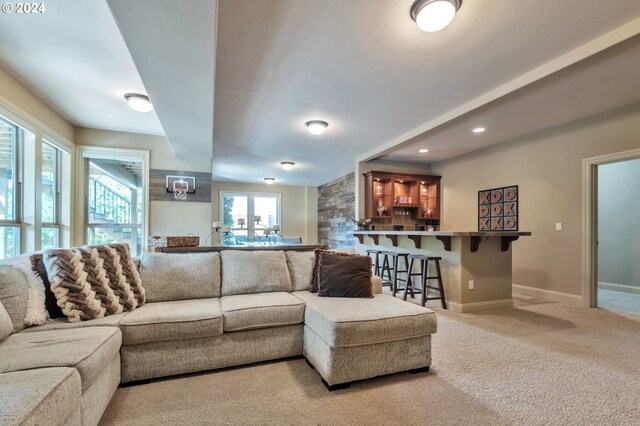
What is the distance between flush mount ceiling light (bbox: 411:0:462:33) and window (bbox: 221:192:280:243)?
25.0ft

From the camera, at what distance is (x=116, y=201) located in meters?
4.75

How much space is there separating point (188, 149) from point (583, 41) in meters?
4.52

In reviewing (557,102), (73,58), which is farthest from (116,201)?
(557,102)

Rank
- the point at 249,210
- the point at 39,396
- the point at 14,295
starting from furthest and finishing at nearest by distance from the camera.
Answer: the point at 249,210
the point at 14,295
the point at 39,396

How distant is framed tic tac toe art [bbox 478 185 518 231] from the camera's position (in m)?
4.78

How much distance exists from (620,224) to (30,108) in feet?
27.6

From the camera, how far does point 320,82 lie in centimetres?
287

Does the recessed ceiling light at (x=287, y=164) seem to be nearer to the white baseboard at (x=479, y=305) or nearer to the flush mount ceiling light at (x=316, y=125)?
the flush mount ceiling light at (x=316, y=125)

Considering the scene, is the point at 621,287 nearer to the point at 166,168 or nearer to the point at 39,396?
the point at 39,396

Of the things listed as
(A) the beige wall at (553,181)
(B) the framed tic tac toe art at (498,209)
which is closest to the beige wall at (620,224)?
(A) the beige wall at (553,181)

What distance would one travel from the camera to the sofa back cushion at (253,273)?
2.62 metres

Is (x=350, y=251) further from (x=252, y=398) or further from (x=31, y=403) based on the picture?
(x=31, y=403)

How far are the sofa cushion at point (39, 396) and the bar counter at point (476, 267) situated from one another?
139 inches

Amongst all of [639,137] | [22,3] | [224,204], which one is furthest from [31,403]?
[224,204]
